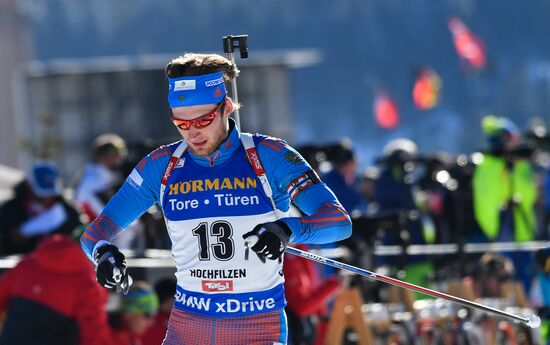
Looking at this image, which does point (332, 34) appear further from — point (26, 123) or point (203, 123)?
point (203, 123)

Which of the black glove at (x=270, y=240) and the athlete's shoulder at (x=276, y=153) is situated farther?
the athlete's shoulder at (x=276, y=153)

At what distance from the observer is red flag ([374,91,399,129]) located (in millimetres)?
32312

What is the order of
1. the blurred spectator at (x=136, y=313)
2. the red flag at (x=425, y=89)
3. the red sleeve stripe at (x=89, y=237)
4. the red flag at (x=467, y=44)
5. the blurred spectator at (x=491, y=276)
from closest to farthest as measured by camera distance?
the red sleeve stripe at (x=89, y=237) → the blurred spectator at (x=136, y=313) → the blurred spectator at (x=491, y=276) → the red flag at (x=467, y=44) → the red flag at (x=425, y=89)

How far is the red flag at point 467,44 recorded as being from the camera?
2673 centimetres

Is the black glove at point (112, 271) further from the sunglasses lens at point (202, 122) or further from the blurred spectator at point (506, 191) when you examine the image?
the blurred spectator at point (506, 191)

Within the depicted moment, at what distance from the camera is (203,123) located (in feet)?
15.0

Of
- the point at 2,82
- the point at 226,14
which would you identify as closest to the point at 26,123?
the point at 226,14

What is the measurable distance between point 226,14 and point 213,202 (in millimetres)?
22984

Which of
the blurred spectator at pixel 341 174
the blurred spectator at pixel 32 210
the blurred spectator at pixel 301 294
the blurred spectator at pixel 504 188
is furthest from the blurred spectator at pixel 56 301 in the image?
the blurred spectator at pixel 504 188

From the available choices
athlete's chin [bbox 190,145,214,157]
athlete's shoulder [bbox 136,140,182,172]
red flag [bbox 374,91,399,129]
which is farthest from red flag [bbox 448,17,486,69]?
athlete's chin [bbox 190,145,214,157]

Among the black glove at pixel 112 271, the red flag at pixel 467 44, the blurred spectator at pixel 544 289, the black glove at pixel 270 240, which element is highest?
the red flag at pixel 467 44

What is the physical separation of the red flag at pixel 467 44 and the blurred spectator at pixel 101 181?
17812 mm

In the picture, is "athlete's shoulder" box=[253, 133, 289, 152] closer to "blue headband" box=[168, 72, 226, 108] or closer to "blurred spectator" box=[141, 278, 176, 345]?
"blue headband" box=[168, 72, 226, 108]

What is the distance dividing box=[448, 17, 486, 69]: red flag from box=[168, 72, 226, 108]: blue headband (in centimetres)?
2216
